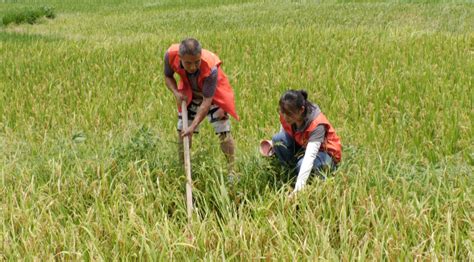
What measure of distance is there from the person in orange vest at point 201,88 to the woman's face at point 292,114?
1.37 ft

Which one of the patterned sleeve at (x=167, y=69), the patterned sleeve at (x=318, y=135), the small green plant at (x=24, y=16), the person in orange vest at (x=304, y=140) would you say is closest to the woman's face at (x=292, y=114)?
the person in orange vest at (x=304, y=140)

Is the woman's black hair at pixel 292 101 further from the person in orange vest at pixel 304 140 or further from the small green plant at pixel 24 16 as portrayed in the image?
the small green plant at pixel 24 16

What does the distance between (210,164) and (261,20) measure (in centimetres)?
990

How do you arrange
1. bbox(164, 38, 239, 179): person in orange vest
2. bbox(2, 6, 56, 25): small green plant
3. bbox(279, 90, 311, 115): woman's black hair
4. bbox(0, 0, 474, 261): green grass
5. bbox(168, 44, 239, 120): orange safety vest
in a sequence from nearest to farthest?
bbox(0, 0, 474, 261): green grass, bbox(279, 90, 311, 115): woman's black hair, bbox(164, 38, 239, 179): person in orange vest, bbox(168, 44, 239, 120): orange safety vest, bbox(2, 6, 56, 25): small green plant

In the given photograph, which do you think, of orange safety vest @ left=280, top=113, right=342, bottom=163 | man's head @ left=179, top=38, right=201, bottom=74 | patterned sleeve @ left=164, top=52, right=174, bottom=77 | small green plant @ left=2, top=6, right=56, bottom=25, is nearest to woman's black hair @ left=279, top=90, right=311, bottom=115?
orange safety vest @ left=280, top=113, right=342, bottom=163

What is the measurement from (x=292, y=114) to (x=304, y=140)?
0.24m

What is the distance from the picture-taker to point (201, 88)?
3.29 metres

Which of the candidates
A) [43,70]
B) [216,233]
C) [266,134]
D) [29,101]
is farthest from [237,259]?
[43,70]

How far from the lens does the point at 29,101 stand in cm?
516

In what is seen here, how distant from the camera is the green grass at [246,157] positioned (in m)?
2.45

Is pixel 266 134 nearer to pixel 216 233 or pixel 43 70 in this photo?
pixel 216 233

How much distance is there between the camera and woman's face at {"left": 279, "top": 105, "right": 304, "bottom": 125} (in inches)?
116

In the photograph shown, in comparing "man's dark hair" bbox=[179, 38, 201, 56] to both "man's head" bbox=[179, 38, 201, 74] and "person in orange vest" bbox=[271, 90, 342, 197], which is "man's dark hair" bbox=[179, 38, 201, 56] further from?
"person in orange vest" bbox=[271, 90, 342, 197]

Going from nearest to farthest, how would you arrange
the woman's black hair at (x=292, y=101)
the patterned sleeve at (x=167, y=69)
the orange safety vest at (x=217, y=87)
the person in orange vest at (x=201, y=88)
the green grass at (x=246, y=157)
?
the green grass at (x=246, y=157), the woman's black hair at (x=292, y=101), the person in orange vest at (x=201, y=88), the orange safety vest at (x=217, y=87), the patterned sleeve at (x=167, y=69)
